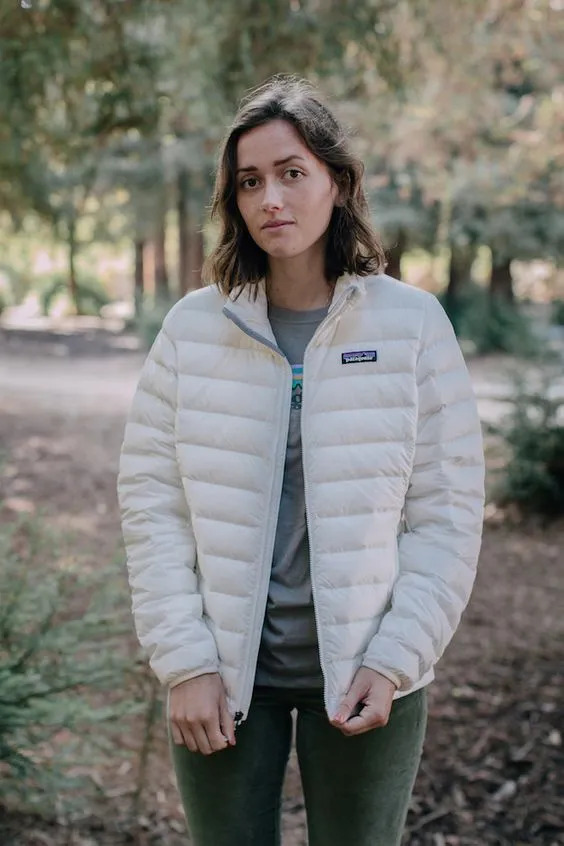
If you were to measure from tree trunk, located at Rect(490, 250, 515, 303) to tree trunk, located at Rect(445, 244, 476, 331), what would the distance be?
2.06ft

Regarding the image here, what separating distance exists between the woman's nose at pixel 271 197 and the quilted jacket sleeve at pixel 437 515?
0.33 metres

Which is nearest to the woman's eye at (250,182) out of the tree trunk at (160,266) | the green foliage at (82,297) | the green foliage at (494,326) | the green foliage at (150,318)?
the green foliage at (150,318)

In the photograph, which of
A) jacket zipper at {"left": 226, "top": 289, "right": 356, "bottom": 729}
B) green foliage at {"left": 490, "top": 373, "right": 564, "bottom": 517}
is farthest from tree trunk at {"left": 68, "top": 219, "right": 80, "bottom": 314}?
jacket zipper at {"left": 226, "top": 289, "right": 356, "bottom": 729}

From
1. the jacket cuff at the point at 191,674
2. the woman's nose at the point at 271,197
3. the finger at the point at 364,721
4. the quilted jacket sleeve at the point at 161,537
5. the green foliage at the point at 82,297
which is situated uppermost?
the woman's nose at the point at 271,197

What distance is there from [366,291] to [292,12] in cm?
341

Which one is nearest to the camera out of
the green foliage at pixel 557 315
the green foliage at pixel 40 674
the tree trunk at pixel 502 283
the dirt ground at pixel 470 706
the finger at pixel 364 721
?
the finger at pixel 364 721

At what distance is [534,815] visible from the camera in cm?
331

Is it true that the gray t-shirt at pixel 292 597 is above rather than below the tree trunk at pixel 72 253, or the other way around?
above

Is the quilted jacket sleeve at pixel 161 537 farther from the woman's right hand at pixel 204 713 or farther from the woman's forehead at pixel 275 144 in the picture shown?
the woman's forehead at pixel 275 144

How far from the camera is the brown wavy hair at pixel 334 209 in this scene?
5.59 feet

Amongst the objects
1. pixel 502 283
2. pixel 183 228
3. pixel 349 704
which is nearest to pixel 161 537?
pixel 349 704

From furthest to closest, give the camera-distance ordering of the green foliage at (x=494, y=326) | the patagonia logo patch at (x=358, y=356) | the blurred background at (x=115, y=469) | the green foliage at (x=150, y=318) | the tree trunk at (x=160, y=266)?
1. the tree trunk at (x=160, y=266)
2. the green foliage at (x=150, y=318)
3. the green foliage at (x=494, y=326)
4. the blurred background at (x=115, y=469)
5. the patagonia logo patch at (x=358, y=356)

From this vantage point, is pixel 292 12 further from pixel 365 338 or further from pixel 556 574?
pixel 556 574

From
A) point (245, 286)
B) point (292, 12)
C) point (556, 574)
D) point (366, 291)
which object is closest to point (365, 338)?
point (366, 291)
